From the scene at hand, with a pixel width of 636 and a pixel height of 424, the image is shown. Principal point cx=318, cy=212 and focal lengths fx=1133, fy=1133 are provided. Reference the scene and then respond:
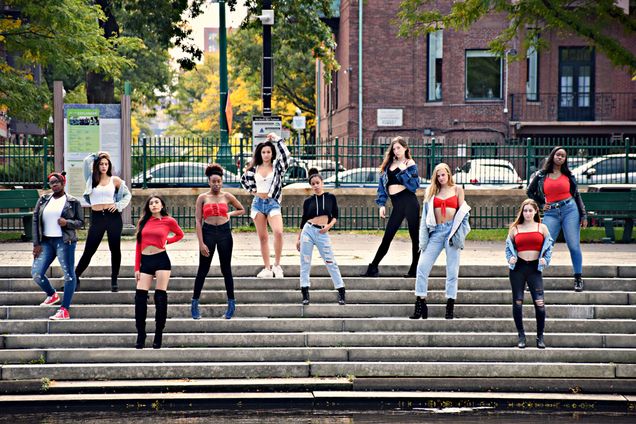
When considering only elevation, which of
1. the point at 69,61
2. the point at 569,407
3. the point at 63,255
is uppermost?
the point at 69,61

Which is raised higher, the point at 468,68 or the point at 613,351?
the point at 468,68

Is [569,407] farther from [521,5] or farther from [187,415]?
[521,5]

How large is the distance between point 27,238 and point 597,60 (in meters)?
28.9

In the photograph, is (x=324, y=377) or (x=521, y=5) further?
(x=521, y=5)

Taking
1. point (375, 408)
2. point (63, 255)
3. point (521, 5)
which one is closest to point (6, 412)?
point (63, 255)

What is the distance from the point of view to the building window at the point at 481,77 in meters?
42.3

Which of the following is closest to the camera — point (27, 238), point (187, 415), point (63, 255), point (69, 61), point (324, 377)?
point (187, 415)

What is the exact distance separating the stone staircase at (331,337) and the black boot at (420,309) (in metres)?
0.12

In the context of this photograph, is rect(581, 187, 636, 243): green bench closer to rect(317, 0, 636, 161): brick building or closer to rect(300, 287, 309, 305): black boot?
rect(300, 287, 309, 305): black boot

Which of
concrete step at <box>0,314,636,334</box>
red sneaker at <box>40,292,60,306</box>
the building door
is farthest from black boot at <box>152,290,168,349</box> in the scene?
the building door

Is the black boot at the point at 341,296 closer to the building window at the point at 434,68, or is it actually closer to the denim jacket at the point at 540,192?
the denim jacket at the point at 540,192

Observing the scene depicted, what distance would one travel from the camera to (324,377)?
469 inches

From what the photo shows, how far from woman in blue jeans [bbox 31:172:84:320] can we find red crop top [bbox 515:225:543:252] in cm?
499

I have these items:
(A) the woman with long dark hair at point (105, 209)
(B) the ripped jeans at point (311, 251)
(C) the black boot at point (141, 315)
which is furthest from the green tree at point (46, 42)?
(C) the black boot at point (141, 315)
